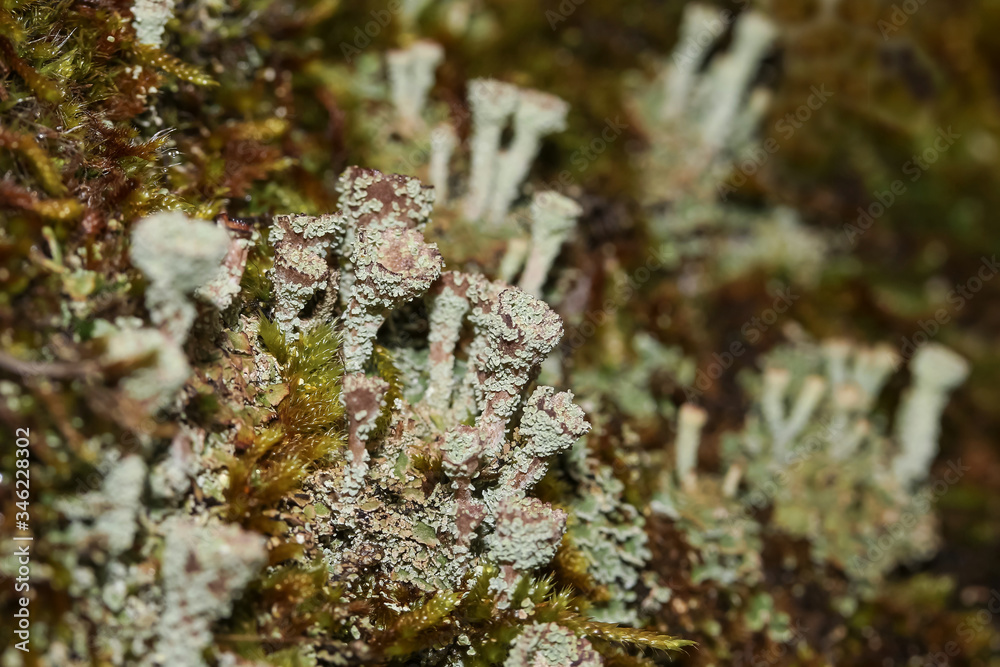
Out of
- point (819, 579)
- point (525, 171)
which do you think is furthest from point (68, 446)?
point (819, 579)

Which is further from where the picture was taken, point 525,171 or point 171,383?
point 525,171

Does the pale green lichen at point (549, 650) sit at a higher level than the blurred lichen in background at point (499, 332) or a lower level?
lower

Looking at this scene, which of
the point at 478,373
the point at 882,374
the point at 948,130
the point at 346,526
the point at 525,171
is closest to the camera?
the point at 346,526

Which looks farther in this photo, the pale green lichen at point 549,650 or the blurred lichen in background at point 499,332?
A: the pale green lichen at point 549,650

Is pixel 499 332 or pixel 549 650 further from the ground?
pixel 499 332

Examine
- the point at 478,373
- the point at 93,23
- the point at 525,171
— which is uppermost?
the point at 525,171

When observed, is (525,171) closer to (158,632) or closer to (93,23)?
(93,23)

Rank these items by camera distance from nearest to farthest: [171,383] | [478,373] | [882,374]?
[171,383] → [478,373] → [882,374]

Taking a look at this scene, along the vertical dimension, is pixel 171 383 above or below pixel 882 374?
below
